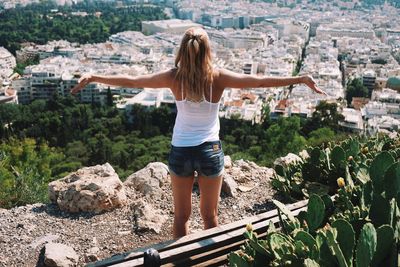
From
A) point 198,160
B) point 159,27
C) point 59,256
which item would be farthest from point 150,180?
point 159,27

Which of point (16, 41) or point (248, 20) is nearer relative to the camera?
point (16, 41)

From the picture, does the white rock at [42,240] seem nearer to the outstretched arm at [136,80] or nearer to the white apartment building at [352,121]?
the outstretched arm at [136,80]

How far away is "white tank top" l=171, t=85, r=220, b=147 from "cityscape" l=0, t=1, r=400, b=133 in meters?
9.82


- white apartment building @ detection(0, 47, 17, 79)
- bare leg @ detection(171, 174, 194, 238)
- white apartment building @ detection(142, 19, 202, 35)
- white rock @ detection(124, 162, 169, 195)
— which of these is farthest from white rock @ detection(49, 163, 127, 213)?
white apartment building @ detection(142, 19, 202, 35)

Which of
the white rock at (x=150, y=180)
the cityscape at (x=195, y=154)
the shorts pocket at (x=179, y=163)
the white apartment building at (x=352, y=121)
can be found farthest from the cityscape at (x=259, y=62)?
the shorts pocket at (x=179, y=163)

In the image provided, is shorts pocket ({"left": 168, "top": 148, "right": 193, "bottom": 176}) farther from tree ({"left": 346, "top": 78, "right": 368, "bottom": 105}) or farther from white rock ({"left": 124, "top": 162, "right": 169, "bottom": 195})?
tree ({"left": 346, "top": 78, "right": 368, "bottom": 105})

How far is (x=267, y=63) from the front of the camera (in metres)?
37.0

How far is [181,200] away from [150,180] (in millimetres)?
1174

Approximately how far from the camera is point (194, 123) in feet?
7.18

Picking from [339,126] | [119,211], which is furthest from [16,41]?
[119,211]

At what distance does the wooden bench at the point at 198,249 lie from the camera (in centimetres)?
206

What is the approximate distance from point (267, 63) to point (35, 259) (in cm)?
3542

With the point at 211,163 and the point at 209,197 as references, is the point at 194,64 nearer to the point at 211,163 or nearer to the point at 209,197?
the point at 211,163

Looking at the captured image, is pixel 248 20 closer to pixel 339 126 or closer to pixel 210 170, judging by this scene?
pixel 339 126
